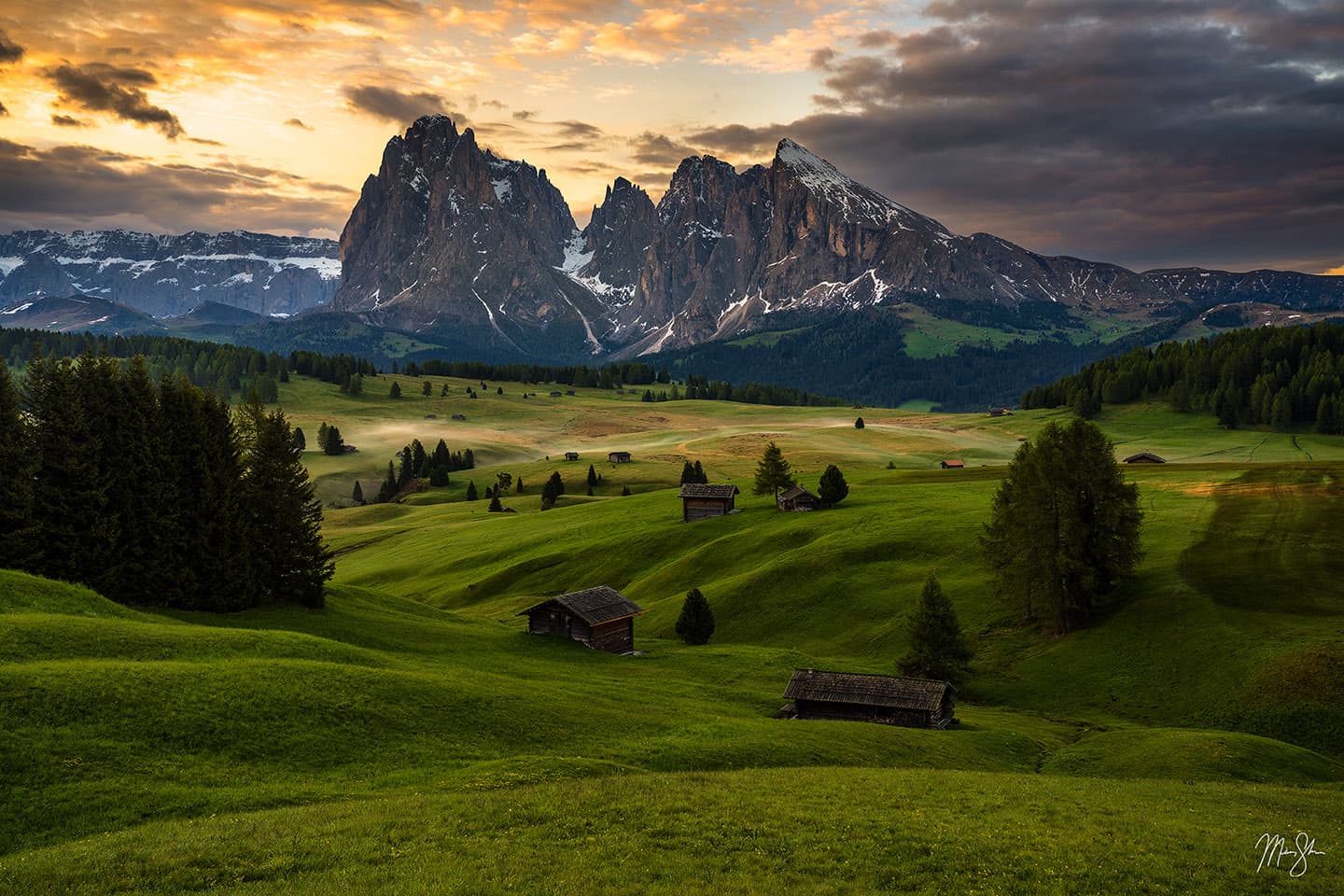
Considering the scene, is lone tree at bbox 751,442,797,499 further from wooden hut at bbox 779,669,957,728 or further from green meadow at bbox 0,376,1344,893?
wooden hut at bbox 779,669,957,728

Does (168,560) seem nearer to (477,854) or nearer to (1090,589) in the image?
(477,854)

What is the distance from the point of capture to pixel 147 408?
49.6 m

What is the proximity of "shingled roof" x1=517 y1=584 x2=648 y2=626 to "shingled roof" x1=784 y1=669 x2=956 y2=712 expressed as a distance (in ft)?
55.9

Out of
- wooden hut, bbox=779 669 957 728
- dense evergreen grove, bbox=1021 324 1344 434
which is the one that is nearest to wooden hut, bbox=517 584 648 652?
wooden hut, bbox=779 669 957 728

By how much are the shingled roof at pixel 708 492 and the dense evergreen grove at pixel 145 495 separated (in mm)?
53900

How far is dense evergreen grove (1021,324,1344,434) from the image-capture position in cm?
16162

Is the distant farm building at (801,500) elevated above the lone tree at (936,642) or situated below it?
above

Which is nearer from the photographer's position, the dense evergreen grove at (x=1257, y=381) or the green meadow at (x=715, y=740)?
the green meadow at (x=715, y=740)

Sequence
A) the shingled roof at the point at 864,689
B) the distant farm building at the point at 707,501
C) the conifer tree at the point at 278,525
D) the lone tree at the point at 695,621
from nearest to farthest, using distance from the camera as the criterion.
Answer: the shingled roof at the point at 864,689
the conifer tree at the point at 278,525
the lone tree at the point at 695,621
the distant farm building at the point at 707,501

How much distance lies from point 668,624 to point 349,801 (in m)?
49.7

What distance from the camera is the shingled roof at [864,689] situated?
154ft
